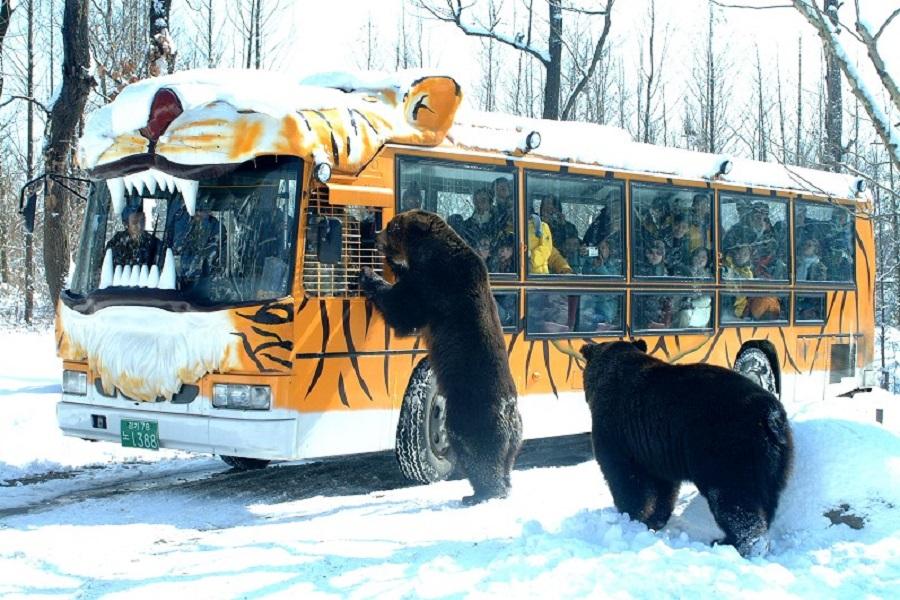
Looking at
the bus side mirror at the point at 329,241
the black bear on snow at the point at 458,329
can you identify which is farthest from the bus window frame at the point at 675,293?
the bus side mirror at the point at 329,241

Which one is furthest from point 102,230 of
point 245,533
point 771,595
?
point 771,595

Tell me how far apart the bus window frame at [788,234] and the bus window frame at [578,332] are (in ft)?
5.44

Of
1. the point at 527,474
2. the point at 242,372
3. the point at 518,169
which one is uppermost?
the point at 518,169

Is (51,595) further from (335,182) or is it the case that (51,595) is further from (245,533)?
(335,182)

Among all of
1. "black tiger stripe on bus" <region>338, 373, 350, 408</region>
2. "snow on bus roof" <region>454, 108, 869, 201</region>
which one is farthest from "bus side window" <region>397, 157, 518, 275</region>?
"black tiger stripe on bus" <region>338, 373, 350, 408</region>

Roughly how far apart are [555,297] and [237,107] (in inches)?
137

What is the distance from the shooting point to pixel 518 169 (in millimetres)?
9211

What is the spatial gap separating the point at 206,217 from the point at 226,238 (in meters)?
0.24

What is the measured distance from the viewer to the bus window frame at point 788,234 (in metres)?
11.4

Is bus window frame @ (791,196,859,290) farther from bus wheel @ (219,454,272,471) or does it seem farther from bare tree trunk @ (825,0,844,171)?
bus wheel @ (219,454,272,471)

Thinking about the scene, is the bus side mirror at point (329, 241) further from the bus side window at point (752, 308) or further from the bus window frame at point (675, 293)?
the bus side window at point (752, 308)

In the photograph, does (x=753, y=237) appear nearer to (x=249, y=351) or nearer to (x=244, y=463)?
(x=244, y=463)

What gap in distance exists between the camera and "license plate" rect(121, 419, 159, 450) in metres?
7.63

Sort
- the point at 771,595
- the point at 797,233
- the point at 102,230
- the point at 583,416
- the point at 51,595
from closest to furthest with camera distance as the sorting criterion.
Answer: the point at 771,595 → the point at 51,595 → the point at 102,230 → the point at 583,416 → the point at 797,233
